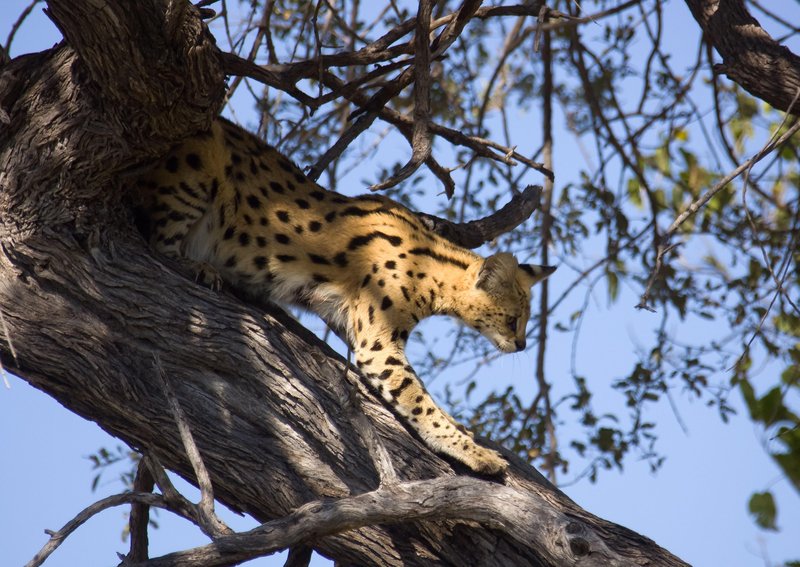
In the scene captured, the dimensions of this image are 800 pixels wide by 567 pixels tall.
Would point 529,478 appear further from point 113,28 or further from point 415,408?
point 113,28

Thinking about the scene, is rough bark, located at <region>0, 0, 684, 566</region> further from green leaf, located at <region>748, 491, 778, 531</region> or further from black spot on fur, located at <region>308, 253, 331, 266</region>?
green leaf, located at <region>748, 491, 778, 531</region>

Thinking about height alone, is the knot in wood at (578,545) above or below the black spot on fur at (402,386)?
below

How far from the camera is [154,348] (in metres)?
5.08

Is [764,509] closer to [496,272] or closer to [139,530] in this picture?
[496,272]

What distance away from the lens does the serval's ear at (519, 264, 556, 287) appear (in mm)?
7559

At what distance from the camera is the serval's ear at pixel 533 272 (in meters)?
7.56

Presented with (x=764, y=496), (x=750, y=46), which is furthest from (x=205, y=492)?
(x=764, y=496)

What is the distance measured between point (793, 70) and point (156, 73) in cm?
333

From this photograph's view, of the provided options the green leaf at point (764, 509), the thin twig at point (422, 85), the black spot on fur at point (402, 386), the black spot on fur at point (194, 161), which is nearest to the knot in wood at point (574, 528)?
the black spot on fur at point (402, 386)

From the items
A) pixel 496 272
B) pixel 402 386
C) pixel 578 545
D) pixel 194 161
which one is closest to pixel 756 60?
pixel 496 272

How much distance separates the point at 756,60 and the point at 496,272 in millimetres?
2266

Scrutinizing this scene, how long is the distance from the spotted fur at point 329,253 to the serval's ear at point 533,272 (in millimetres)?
280

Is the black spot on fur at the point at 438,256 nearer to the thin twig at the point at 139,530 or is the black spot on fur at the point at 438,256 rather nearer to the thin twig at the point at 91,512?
the thin twig at the point at 139,530

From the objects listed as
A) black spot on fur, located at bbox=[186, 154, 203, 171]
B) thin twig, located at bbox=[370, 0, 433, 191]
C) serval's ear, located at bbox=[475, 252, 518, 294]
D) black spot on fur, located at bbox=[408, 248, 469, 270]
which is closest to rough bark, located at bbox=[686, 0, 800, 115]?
thin twig, located at bbox=[370, 0, 433, 191]
